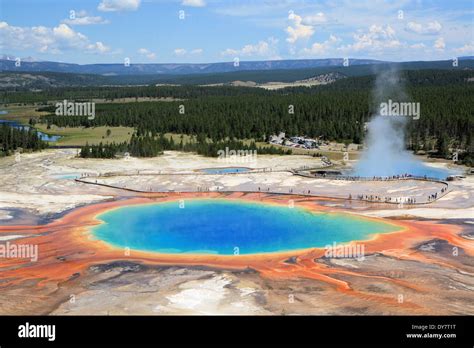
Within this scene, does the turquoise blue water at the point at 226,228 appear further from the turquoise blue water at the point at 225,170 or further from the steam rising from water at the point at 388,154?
the steam rising from water at the point at 388,154

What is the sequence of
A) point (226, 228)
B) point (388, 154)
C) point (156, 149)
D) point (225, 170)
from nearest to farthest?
point (226, 228), point (225, 170), point (388, 154), point (156, 149)

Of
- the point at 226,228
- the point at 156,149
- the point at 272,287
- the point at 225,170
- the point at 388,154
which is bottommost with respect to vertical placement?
the point at 272,287

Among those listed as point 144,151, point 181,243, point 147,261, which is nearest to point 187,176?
point 144,151

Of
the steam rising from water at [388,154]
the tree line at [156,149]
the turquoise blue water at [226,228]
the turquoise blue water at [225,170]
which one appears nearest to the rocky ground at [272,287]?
the turquoise blue water at [226,228]

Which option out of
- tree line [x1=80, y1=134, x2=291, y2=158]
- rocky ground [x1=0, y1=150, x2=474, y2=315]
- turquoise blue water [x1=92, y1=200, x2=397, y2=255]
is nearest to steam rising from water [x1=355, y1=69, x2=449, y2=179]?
tree line [x1=80, y1=134, x2=291, y2=158]

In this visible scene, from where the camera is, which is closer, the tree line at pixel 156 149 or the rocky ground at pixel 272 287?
the rocky ground at pixel 272 287

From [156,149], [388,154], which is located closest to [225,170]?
[156,149]

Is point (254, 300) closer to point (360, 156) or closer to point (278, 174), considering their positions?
point (278, 174)

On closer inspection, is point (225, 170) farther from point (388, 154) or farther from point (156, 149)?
point (388, 154)
